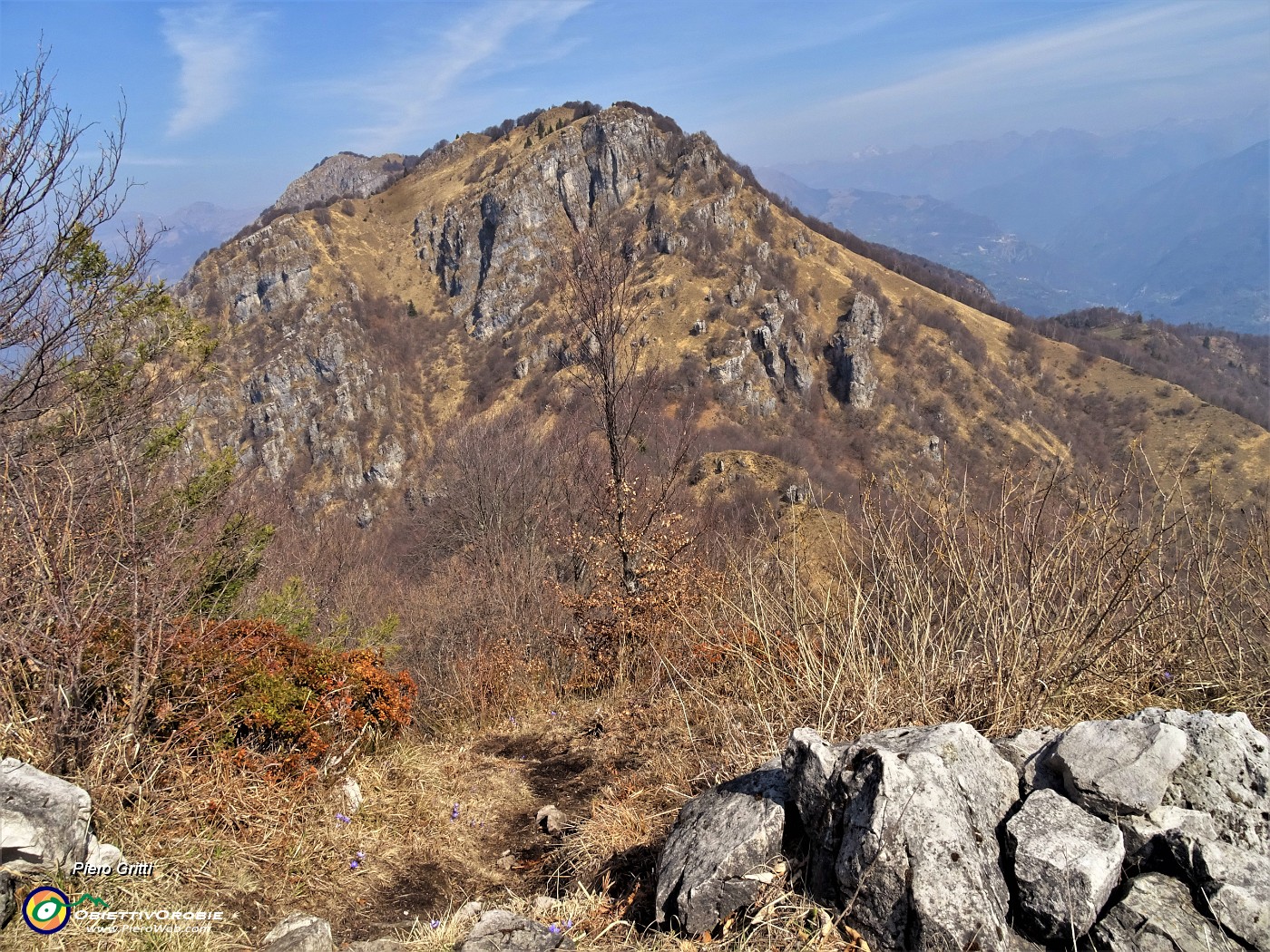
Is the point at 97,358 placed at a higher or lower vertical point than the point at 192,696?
higher

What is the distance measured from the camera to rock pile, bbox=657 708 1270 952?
2621mm

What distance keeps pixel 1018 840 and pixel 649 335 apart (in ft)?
270

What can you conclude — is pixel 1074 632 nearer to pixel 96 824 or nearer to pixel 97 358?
pixel 96 824

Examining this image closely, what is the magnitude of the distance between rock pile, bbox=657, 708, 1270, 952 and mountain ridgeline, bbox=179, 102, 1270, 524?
220 ft

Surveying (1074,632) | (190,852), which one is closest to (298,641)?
(190,852)

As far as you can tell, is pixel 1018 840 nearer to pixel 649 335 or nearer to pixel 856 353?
pixel 649 335

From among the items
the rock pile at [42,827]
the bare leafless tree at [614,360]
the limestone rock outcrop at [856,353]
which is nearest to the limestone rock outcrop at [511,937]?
the rock pile at [42,827]

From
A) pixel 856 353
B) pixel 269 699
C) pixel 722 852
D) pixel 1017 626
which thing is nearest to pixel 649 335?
pixel 856 353

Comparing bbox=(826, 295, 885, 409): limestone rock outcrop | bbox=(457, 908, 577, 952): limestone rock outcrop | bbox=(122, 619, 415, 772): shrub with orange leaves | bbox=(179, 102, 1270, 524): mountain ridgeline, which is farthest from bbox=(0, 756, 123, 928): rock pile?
bbox=(826, 295, 885, 409): limestone rock outcrop

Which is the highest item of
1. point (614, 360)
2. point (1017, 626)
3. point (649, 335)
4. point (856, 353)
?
point (614, 360)

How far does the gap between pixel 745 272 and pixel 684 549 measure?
338ft

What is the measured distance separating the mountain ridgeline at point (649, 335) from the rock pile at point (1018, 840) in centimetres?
6711

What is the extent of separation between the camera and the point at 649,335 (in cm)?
8319

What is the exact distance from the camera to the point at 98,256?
376 inches
